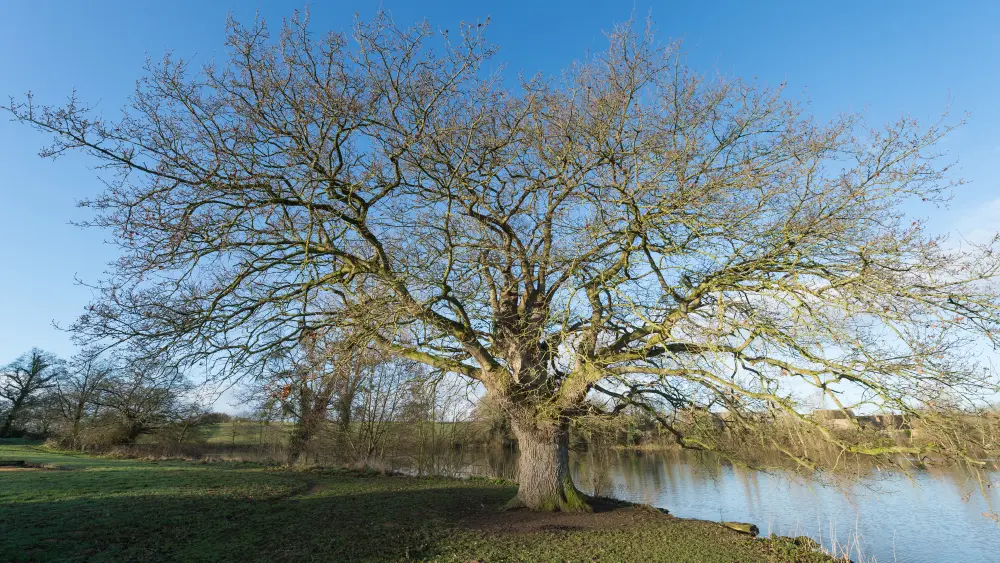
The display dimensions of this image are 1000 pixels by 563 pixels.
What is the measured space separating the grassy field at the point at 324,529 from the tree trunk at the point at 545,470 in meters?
0.39

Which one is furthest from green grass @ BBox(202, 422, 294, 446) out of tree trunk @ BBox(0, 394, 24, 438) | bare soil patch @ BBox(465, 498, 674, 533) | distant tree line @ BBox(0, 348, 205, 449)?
bare soil patch @ BBox(465, 498, 674, 533)

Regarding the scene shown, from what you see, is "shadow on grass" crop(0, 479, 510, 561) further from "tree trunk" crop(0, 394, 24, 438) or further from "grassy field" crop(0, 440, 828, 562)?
"tree trunk" crop(0, 394, 24, 438)

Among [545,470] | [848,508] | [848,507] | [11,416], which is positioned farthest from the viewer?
[11,416]

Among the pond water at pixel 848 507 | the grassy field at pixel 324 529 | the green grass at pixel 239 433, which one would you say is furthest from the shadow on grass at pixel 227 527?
the green grass at pixel 239 433

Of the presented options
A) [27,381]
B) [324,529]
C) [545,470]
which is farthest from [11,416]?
[545,470]

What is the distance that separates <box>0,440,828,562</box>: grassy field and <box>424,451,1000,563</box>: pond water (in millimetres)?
1832

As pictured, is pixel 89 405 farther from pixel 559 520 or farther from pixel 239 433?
pixel 559 520

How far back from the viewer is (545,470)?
8680mm

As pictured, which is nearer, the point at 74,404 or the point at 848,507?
the point at 848,507

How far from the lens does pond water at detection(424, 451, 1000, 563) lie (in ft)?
30.1

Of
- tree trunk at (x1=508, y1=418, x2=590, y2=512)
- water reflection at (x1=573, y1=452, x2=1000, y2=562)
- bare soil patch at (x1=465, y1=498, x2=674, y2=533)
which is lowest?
water reflection at (x1=573, y1=452, x2=1000, y2=562)

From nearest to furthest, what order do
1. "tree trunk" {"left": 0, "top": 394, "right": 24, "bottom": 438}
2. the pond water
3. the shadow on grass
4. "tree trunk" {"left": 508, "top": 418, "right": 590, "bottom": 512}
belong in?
the shadow on grass → "tree trunk" {"left": 508, "top": 418, "right": 590, "bottom": 512} → the pond water → "tree trunk" {"left": 0, "top": 394, "right": 24, "bottom": 438}

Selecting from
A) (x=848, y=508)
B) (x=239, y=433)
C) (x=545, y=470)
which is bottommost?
(x=848, y=508)

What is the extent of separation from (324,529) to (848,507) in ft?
45.3
